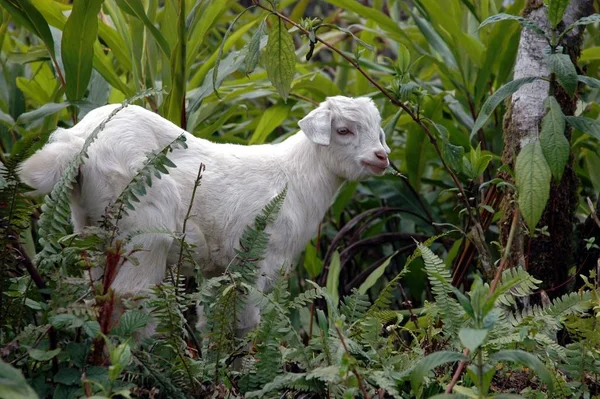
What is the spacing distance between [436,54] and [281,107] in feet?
4.32

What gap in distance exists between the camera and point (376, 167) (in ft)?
14.6

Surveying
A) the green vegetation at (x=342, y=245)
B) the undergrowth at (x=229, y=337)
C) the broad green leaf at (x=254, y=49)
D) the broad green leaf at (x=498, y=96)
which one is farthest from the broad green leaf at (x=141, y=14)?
the broad green leaf at (x=498, y=96)

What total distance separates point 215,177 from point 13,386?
2.04m

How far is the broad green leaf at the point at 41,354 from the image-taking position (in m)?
2.77

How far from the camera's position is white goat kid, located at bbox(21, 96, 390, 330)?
3709 mm

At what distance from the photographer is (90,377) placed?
9.27 ft

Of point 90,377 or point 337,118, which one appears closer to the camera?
point 90,377

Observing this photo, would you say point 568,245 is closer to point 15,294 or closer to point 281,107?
point 281,107

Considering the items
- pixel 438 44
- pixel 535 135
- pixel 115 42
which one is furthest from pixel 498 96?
pixel 115 42

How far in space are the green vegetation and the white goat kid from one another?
0.15m

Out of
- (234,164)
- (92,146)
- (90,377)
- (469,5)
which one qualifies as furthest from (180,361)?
(469,5)

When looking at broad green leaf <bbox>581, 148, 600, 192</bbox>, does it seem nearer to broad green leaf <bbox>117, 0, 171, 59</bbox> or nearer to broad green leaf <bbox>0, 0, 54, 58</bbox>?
broad green leaf <bbox>117, 0, 171, 59</bbox>

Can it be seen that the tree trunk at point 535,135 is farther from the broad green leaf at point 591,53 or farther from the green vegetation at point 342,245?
the broad green leaf at point 591,53

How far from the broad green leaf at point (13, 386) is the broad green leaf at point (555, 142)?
221 centimetres
